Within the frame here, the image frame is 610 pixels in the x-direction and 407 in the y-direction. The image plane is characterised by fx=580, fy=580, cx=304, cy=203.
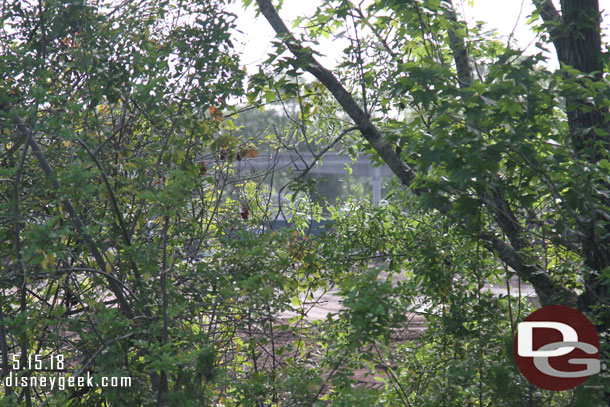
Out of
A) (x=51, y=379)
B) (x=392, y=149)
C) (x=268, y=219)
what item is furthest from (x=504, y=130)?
(x=51, y=379)

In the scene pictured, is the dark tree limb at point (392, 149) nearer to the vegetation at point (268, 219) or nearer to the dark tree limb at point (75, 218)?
the vegetation at point (268, 219)

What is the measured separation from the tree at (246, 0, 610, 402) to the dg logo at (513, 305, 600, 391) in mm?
107

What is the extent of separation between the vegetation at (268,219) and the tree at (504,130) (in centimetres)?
2

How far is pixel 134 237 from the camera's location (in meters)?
3.89

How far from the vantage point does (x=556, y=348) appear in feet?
11.8

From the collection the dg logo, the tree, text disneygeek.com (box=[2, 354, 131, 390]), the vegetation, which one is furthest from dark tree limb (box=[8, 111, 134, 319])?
the dg logo

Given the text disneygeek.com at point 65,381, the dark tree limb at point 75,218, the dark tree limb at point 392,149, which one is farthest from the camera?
the dark tree limb at point 392,149

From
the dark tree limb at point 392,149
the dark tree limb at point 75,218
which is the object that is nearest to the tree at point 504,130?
the dark tree limb at point 392,149

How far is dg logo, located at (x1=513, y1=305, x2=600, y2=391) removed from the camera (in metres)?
3.40

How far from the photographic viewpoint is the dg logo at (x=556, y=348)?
11.1 feet

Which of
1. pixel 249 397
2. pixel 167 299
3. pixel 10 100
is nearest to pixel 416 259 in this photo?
pixel 249 397

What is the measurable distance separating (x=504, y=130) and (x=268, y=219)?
6.98ft

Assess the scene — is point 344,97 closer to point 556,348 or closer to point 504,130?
point 504,130

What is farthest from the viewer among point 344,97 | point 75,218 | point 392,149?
point 344,97
